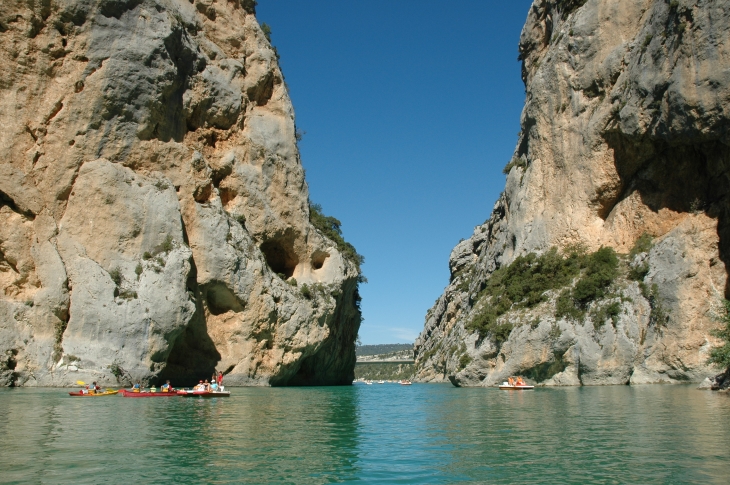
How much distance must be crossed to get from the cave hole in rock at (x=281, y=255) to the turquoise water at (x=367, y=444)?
79.5 feet

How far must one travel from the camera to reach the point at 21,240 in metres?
31.7

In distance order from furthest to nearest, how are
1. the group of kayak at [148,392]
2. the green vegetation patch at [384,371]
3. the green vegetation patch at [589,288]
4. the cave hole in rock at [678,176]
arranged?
the green vegetation patch at [384,371]
the green vegetation patch at [589,288]
the cave hole in rock at [678,176]
the group of kayak at [148,392]

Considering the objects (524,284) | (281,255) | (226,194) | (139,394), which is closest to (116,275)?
(139,394)

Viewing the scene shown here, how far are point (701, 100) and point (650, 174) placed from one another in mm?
7187

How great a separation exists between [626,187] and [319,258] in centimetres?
2238

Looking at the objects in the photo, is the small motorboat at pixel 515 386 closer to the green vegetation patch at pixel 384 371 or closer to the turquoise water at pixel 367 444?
the turquoise water at pixel 367 444

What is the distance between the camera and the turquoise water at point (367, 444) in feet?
32.0

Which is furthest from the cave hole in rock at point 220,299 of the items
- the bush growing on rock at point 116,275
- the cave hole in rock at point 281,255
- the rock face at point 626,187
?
the rock face at point 626,187

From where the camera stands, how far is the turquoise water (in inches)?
384

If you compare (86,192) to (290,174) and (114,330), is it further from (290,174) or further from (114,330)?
(290,174)

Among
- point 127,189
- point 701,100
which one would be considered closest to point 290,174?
point 127,189

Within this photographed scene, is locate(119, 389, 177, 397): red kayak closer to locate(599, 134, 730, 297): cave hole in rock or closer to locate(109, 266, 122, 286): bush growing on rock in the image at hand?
locate(109, 266, 122, 286): bush growing on rock

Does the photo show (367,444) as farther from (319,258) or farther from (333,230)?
(333,230)

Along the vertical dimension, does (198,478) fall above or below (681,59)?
below
